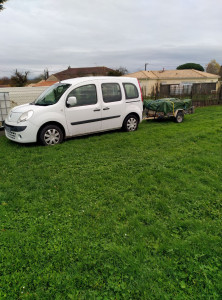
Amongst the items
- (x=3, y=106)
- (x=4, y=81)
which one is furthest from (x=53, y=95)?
(x=4, y=81)

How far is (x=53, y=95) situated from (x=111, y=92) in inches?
71.0

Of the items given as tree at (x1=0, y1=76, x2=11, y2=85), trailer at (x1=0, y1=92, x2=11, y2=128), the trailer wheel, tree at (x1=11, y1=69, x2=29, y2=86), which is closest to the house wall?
trailer at (x1=0, y1=92, x2=11, y2=128)

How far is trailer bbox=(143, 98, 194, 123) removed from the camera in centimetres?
931

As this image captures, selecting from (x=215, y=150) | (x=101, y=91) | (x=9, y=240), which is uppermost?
(x=101, y=91)

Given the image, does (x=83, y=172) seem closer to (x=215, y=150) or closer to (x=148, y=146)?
(x=148, y=146)

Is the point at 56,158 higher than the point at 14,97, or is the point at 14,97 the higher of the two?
the point at 14,97

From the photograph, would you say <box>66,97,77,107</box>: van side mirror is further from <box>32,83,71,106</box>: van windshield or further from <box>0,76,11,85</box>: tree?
<box>0,76,11,85</box>: tree

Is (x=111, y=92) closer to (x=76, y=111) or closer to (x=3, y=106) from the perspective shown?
(x=76, y=111)

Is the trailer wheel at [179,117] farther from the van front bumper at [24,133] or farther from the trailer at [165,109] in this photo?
the van front bumper at [24,133]

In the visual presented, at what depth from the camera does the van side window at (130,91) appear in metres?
7.41

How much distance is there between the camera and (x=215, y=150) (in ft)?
18.1

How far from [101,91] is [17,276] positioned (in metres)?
5.60

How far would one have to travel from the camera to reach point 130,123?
769cm

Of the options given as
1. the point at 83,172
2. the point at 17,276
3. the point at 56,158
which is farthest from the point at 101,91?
the point at 17,276
